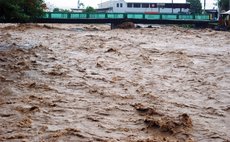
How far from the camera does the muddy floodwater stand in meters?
5.96

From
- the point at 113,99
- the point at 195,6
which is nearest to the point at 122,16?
the point at 113,99

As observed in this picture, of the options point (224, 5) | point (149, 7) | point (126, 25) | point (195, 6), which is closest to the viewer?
point (126, 25)

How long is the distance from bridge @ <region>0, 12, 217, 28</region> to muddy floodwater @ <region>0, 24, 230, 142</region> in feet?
78.3

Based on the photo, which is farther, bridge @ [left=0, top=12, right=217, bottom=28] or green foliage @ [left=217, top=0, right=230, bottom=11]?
green foliage @ [left=217, top=0, right=230, bottom=11]

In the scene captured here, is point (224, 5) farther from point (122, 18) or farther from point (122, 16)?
point (122, 18)

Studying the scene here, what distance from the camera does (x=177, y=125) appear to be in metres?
6.34

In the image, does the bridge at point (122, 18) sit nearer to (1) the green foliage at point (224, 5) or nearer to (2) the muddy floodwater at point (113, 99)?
(1) the green foliage at point (224, 5)

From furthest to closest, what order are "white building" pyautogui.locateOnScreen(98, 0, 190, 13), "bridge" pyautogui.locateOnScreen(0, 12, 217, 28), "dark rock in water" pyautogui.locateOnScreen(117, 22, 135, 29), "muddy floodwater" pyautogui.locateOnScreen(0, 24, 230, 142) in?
"white building" pyautogui.locateOnScreen(98, 0, 190, 13) < "dark rock in water" pyautogui.locateOnScreen(117, 22, 135, 29) < "bridge" pyautogui.locateOnScreen(0, 12, 217, 28) < "muddy floodwater" pyautogui.locateOnScreen(0, 24, 230, 142)

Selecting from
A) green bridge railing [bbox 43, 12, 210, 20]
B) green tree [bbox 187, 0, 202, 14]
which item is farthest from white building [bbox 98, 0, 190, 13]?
green bridge railing [bbox 43, 12, 210, 20]

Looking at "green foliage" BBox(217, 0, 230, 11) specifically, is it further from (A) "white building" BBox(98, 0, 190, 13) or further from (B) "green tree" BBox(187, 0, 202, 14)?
(B) "green tree" BBox(187, 0, 202, 14)

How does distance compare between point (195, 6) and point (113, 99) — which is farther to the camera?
point (195, 6)

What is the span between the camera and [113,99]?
8.21 meters

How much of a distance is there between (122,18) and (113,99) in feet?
108

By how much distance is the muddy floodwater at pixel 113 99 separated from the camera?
5.96 metres
